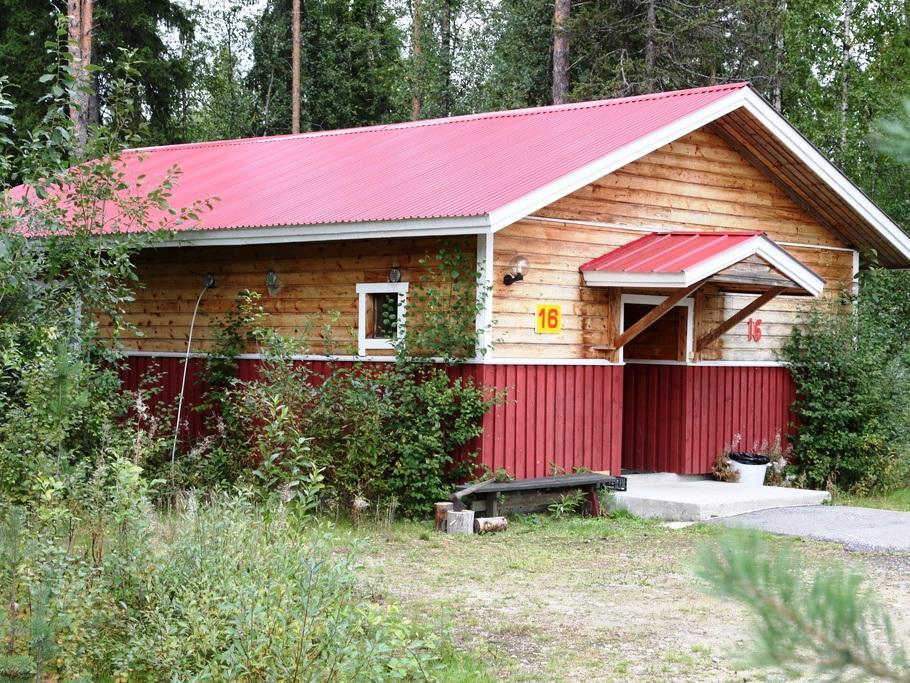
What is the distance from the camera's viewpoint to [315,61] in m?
33.8

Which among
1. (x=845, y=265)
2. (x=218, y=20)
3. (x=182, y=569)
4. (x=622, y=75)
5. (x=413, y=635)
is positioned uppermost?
(x=218, y=20)

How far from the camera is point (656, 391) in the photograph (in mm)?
14906

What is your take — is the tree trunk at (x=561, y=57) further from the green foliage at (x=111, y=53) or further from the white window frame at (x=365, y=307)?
the white window frame at (x=365, y=307)

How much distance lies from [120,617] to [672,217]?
9.70 m

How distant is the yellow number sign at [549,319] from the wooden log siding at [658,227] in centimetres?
8

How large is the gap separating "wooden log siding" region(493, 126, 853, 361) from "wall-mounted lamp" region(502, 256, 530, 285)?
0.24ft

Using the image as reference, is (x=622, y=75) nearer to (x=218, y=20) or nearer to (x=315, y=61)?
(x=315, y=61)

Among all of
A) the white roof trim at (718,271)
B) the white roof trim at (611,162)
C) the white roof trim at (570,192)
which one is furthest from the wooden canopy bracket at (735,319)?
the white roof trim at (611,162)

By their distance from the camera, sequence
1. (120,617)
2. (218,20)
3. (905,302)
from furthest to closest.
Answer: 1. (218,20)
2. (905,302)
3. (120,617)

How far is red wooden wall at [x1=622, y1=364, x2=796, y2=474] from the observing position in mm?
14688

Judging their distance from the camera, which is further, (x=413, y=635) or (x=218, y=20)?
(x=218, y=20)

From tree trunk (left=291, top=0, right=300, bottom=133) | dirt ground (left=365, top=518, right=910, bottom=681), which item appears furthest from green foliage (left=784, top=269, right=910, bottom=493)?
tree trunk (left=291, top=0, right=300, bottom=133)

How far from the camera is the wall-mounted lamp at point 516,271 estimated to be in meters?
12.1

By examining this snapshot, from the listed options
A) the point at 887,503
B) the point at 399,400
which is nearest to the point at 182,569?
the point at 399,400
